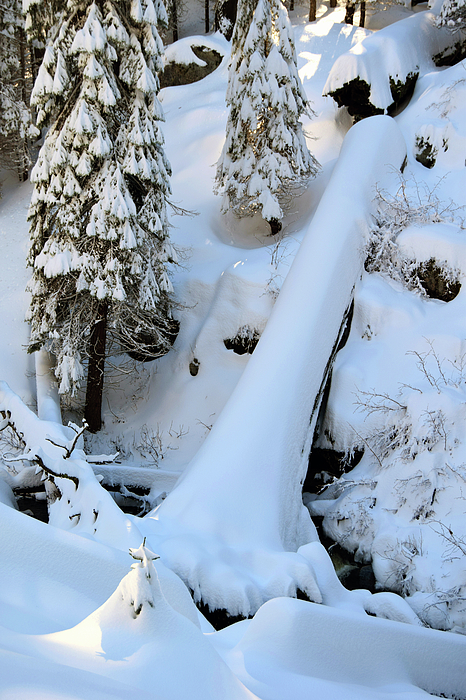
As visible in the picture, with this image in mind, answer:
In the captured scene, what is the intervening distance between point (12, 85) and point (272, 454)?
14.8 metres

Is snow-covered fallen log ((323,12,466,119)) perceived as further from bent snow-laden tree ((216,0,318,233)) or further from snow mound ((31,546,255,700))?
snow mound ((31,546,255,700))

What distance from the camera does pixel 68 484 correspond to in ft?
23.6

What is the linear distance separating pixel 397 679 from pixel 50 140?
9107mm

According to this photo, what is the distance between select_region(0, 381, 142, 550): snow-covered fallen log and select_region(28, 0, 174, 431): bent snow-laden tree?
84.8 inches

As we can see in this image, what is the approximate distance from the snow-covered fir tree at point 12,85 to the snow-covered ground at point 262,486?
80.8 inches

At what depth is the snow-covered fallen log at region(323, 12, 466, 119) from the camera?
46.5 feet

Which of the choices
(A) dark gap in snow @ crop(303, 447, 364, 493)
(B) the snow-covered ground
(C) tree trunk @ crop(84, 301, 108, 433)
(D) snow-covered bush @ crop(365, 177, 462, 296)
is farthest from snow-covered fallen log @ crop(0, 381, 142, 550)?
(D) snow-covered bush @ crop(365, 177, 462, 296)

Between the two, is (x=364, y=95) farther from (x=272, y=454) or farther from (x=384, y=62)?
(x=272, y=454)

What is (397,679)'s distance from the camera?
4387mm

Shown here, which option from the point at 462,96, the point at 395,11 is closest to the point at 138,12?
the point at 462,96

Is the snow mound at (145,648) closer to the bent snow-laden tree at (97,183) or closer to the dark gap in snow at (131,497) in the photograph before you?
the dark gap in snow at (131,497)

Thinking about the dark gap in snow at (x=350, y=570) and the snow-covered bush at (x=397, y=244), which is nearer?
the dark gap in snow at (x=350, y=570)

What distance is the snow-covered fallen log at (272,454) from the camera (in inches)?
233

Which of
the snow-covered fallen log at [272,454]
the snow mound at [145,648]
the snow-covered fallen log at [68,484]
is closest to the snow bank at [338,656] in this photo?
the snow mound at [145,648]
